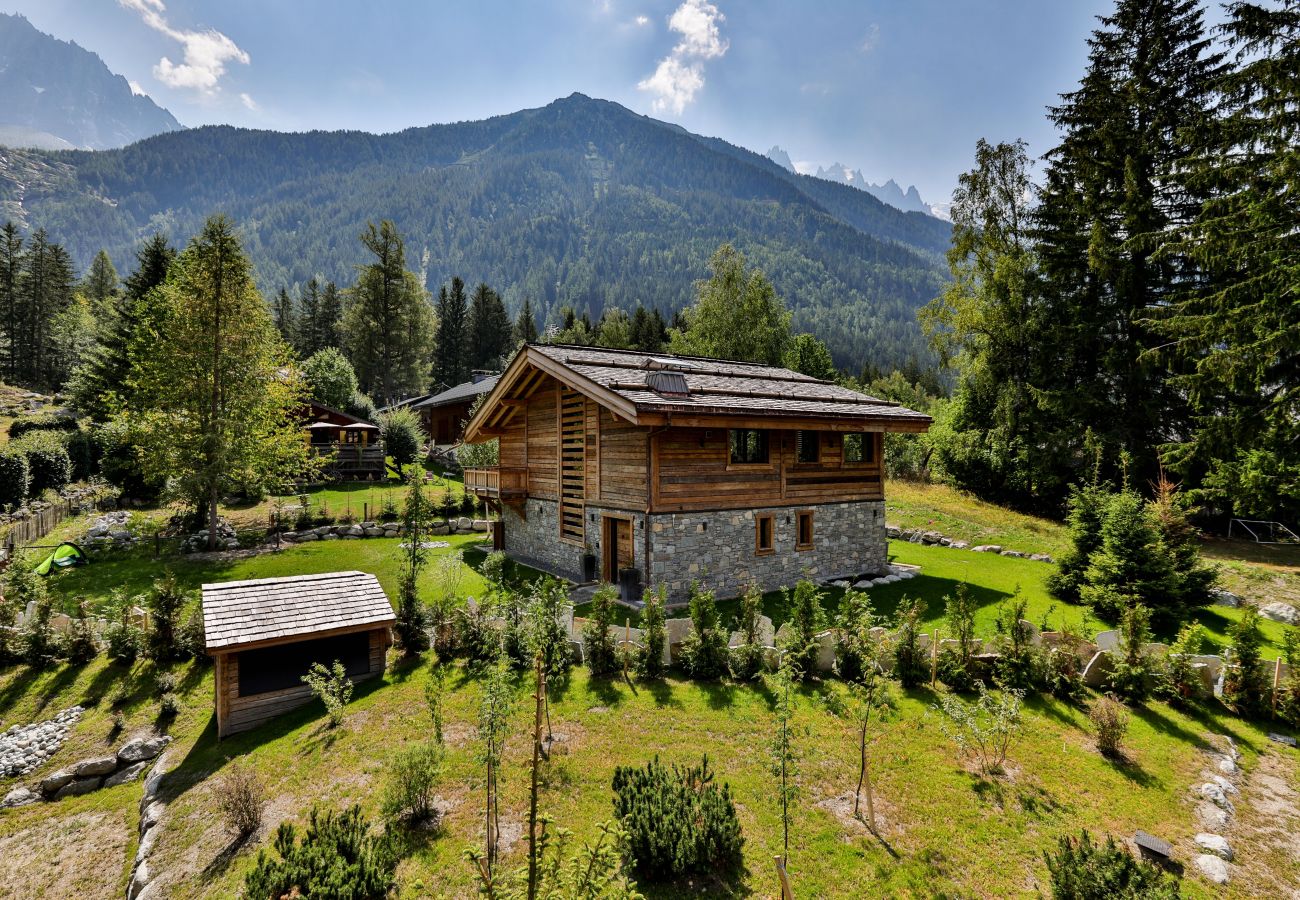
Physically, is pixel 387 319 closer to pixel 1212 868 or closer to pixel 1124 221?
pixel 1124 221

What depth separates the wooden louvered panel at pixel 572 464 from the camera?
1753 cm

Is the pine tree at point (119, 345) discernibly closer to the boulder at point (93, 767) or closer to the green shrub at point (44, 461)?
the green shrub at point (44, 461)

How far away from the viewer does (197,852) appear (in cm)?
676

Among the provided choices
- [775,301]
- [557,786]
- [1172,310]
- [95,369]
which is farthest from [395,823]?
[95,369]

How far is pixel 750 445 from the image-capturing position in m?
16.6

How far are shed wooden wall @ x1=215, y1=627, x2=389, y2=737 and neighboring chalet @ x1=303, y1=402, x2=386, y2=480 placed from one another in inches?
903

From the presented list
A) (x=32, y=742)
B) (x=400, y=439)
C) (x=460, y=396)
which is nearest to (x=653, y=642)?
(x=32, y=742)

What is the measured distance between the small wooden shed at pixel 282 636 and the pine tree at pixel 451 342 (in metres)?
62.6

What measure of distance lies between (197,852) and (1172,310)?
30.6 meters

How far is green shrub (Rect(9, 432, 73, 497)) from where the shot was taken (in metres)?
25.4

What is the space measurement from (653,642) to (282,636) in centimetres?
639

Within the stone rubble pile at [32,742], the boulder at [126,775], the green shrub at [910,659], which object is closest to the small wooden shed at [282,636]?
the boulder at [126,775]

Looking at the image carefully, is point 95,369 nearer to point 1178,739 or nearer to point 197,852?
point 197,852

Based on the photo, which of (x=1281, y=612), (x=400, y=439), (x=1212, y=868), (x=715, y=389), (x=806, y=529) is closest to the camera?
(x=1212, y=868)
